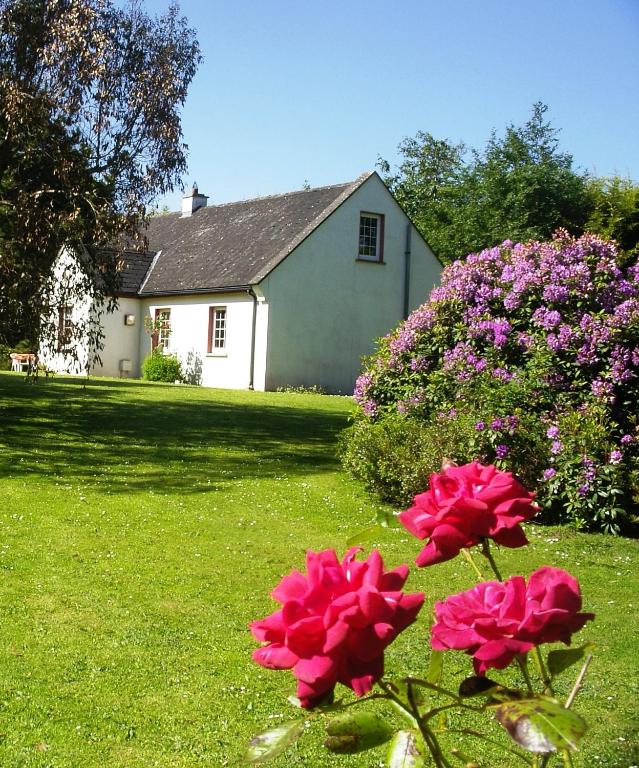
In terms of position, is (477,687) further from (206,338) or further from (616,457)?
(206,338)

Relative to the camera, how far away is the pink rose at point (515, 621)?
1.43 m

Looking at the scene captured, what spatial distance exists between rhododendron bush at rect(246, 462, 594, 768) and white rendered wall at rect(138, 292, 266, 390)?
26.1 m

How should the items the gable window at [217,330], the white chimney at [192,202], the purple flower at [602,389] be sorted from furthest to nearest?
1. the white chimney at [192,202]
2. the gable window at [217,330]
3. the purple flower at [602,389]

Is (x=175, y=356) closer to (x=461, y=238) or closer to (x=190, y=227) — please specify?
(x=190, y=227)

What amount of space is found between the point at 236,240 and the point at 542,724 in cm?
3033

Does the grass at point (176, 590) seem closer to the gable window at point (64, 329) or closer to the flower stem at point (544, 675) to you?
the flower stem at point (544, 675)

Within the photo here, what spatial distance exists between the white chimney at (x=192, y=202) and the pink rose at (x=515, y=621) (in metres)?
35.5

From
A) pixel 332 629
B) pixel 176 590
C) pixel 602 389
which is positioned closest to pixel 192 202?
pixel 602 389

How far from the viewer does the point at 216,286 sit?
2886 cm

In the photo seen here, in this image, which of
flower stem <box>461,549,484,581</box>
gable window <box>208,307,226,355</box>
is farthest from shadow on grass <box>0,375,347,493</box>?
flower stem <box>461,549,484,581</box>

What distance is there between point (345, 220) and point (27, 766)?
26.4 meters

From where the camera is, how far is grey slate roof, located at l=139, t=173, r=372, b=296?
28.7 metres

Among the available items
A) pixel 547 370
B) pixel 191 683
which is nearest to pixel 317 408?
pixel 547 370

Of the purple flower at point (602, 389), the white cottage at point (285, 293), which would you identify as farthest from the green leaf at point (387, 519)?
the white cottage at point (285, 293)
